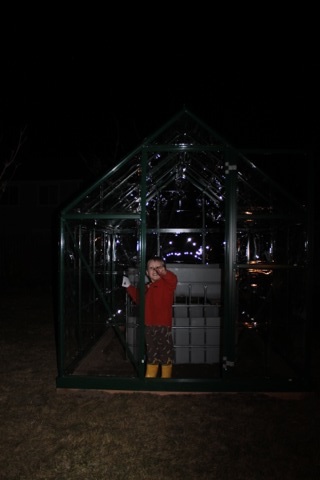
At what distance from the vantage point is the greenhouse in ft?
17.7

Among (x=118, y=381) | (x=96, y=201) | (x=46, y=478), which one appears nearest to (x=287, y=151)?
(x=96, y=201)

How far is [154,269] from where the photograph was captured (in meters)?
5.69

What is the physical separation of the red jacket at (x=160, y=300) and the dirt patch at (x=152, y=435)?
91 cm

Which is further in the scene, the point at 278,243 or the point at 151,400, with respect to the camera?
the point at 278,243

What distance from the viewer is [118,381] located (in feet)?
18.0

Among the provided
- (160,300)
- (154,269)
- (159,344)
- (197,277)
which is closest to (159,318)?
(160,300)

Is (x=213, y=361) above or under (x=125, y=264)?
under

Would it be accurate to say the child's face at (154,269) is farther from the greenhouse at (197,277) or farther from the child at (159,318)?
the greenhouse at (197,277)

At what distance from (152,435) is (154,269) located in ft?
6.56

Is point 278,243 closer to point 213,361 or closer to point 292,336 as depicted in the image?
point 292,336

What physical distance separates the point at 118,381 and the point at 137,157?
2800 millimetres

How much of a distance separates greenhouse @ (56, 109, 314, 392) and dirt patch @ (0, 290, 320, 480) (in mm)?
277

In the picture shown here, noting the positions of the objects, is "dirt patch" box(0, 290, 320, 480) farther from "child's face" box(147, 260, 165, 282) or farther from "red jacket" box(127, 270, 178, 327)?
"child's face" box(147, 260, 165, 282)

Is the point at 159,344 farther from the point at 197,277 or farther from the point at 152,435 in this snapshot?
the point at 197,277
